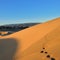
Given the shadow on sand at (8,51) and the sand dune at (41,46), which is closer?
the sand dune at (41,46)

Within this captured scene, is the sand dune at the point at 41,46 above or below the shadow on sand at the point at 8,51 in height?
above

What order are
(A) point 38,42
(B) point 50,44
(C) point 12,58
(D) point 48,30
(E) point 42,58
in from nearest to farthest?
(E) point 42,58
(C) point 12,58
(B) point 50,44
(A) point 38,42
(D) point 48,30

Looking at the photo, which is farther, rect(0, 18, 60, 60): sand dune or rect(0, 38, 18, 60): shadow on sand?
rect(0, 38, 18, 60): shadow on sand

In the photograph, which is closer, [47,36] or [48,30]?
[47,36]

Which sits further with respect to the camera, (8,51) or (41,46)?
(8,51)

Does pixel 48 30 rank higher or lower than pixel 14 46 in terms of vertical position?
higher

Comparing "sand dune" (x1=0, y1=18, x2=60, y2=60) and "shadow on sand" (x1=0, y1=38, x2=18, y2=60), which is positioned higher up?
"sand dune" (x1=0, y1=18, x2=60, y2=60)

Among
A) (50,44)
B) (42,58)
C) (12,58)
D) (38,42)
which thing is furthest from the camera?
(38,42)

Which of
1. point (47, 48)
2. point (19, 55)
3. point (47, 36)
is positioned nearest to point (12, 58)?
point (19, 55)

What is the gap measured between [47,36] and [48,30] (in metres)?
0.95

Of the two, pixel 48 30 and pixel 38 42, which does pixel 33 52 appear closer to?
pixel 38 42

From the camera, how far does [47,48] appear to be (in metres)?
9.47

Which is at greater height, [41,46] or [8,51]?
[41,46]

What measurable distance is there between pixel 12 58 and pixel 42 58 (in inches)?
57.1
